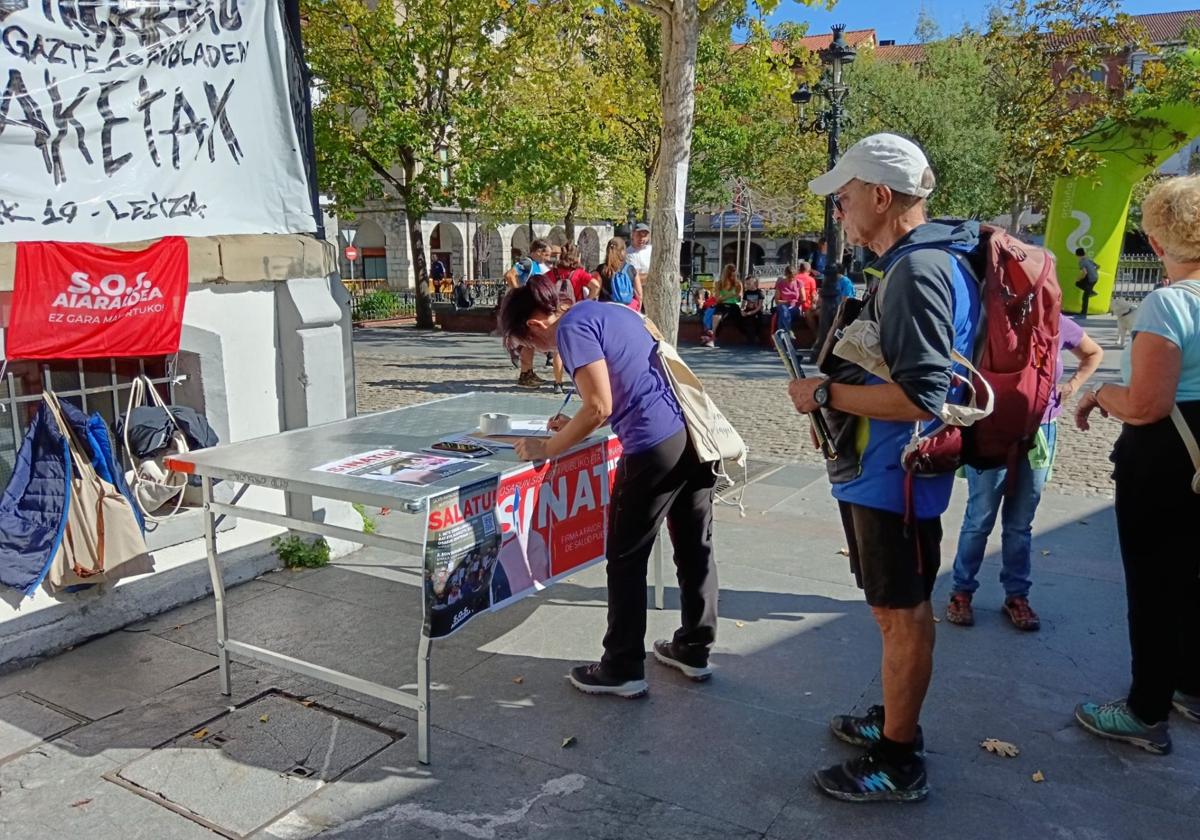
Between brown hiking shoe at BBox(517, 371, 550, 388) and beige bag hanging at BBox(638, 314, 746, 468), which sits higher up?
beige bag hanging at BBox(638, 314, 746, 468)

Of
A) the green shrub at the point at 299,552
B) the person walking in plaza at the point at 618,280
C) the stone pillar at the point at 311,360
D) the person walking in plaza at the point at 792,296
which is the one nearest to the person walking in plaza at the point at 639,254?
the person walking in plaza at the point at 618,280

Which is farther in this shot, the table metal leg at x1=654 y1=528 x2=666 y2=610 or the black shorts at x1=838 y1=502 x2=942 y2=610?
the table metal leg at x1=654 y1=528 x2=666 y2=610

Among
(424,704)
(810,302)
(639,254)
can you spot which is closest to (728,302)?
(810,302)

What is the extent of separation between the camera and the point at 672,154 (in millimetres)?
6996

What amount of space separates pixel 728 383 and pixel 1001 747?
938cm

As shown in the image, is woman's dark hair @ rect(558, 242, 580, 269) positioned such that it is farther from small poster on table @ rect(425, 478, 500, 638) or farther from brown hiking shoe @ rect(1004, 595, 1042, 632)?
small poster on table @ rect(425, 478, 500, 638)

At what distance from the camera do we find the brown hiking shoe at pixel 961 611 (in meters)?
4.40

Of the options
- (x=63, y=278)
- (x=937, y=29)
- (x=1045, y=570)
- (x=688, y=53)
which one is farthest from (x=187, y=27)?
(x=937, y=29)

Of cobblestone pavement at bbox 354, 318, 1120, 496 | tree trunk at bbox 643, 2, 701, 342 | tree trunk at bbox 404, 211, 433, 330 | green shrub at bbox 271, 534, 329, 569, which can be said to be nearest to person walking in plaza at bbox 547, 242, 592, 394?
cobblestone pavement at bbox 354, 318, 1120, 496

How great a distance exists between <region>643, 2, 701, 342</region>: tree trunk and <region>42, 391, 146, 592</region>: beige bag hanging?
4.22 meters

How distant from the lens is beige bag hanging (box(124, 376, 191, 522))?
446 cm

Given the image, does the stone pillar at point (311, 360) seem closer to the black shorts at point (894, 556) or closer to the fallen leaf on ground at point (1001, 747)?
the black shorts at point (894, 556)

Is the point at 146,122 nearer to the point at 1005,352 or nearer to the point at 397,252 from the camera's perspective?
the point at 1005,352

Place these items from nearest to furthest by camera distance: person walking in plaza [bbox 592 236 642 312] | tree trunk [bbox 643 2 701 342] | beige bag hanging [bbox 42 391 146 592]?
beige bag hanging [bbox 42 391 146 592] → tree trunk [bbox 643 2 701 342] → person walking in plaza [bbox 592 236 642 312]
